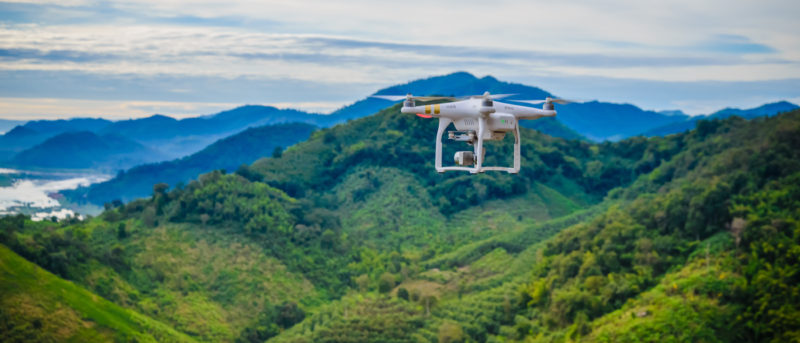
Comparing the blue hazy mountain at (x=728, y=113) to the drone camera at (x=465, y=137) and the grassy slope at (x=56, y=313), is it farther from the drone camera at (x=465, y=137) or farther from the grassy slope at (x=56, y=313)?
the drone camera at (x=465, y=137)

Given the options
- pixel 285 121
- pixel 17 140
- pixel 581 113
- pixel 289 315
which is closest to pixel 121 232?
pixel 289 315

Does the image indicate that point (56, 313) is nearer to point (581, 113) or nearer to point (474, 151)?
point (474, 151)

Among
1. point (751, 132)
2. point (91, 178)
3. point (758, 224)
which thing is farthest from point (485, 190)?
point (91, 178)

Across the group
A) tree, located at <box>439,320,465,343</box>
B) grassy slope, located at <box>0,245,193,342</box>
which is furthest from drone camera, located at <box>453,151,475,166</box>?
grassy slope, located at <box>0,245,193,342</box>

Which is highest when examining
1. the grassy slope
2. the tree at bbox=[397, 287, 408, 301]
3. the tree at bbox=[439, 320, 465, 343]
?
the grassy slope

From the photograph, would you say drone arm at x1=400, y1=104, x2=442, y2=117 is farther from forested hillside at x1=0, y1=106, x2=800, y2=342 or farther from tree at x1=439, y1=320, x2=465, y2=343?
tree at x1=439, y1=320, x2=465, y2=343

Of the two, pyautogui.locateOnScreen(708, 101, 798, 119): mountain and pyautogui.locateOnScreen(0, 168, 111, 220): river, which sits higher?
pyautogui.locateOnScreen(708, 101, 798, 119): mountain

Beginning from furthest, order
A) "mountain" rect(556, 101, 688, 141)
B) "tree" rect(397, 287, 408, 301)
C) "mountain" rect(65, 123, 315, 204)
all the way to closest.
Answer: "mountain" rect(556, 101, 688, 141) < "mountain" rect(65, 123, 315, 204) < "tree" rect(397, 287, 408, 301)
